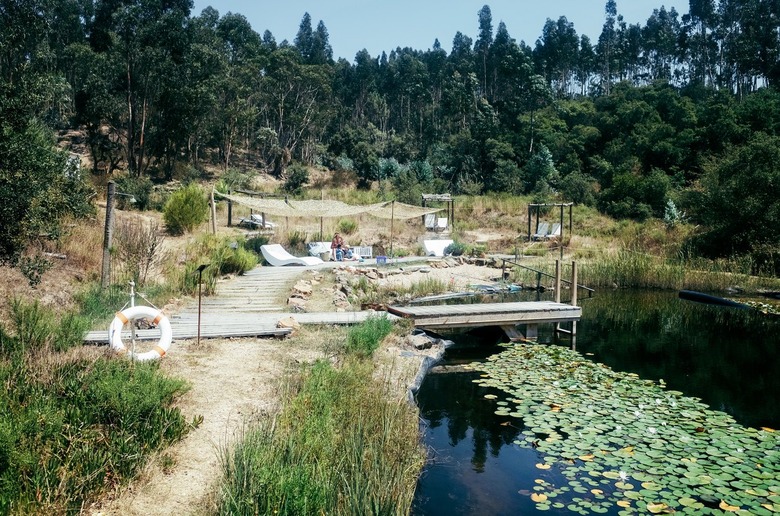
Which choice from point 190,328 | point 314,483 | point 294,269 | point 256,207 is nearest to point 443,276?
point 294,269

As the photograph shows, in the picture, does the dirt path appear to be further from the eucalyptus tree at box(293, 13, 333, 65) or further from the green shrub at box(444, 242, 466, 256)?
the eucalyptus tree at box(293, 13, 333, 65)

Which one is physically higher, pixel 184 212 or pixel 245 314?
pixel 184 212

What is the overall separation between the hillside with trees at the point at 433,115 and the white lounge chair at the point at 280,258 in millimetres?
3890

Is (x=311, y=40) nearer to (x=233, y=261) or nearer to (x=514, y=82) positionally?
(x=514, y=82)

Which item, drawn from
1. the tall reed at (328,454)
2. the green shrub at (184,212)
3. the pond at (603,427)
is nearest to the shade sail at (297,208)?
the green shrub at (184,212)

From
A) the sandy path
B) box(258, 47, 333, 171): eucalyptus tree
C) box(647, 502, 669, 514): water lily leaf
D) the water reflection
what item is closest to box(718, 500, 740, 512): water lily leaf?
box(647, 502, 669, 514): water lily leaf

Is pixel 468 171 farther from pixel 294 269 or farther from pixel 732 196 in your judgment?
pixel 294 269

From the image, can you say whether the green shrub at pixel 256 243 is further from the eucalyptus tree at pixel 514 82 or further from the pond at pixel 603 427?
the eucalyptus tree at pixel 514 82

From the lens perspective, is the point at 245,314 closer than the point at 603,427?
No

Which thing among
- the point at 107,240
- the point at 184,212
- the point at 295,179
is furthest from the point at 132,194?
the point at 295,179

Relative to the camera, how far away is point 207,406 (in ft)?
16.3

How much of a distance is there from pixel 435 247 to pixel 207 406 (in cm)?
1278

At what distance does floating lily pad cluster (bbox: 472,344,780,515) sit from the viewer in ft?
13.7

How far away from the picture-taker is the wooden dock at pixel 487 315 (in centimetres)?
886
